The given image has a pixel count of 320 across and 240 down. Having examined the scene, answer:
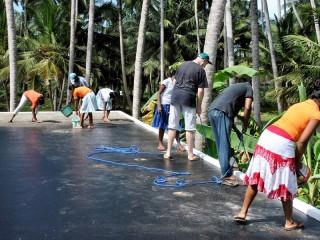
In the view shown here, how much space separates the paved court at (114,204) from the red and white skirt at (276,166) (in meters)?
0.44

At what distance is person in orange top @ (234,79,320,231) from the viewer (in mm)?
4699

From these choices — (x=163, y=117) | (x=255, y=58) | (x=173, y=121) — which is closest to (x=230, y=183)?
(x=173, y=121)

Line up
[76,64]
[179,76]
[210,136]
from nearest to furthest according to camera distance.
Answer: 1. [179,76]
2. [210,136]
3. [76,64]

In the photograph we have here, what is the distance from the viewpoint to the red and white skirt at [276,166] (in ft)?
15.8

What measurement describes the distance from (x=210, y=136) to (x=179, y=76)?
288 cm

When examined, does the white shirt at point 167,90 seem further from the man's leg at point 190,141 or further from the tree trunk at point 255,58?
the tree trunk at point 255,58

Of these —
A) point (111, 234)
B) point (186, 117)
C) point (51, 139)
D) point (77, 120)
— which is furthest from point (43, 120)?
point (111, 234)

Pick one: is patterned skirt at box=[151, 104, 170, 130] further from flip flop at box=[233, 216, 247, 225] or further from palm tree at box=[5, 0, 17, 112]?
palm tree at box=[5, 0, 17, 112]

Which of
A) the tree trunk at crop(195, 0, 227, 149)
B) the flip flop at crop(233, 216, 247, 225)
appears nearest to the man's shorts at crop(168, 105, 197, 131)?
the tree trunk at crop(195, 0, 227, 149)

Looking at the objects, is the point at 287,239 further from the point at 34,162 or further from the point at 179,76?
the point at 34,162

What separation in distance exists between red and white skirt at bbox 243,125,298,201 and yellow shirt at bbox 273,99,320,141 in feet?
0.18

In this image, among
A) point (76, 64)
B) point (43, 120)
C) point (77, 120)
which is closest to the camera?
point (77, 120)

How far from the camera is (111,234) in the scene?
15.9 feet

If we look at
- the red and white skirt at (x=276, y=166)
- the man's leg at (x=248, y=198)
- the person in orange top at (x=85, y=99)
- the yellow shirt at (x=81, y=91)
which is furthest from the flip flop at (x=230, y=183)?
the yellow shirt at (x=81, y=91)
